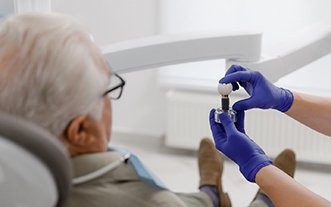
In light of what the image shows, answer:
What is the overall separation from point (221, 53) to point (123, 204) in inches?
25.1

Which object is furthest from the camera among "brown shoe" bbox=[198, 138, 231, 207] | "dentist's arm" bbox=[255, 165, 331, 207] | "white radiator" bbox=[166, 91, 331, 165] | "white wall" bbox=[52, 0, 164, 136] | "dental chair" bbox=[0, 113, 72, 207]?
"white wall" bbox=[52, 0, 164, 136]

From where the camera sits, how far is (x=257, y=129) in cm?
288

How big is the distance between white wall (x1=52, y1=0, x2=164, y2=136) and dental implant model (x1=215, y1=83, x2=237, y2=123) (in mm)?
1578

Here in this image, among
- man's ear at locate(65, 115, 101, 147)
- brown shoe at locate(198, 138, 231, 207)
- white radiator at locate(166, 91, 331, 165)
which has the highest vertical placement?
man's ear at locate(65, 115, 101, 147)

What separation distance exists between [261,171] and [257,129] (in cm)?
156

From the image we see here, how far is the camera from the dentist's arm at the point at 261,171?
129 cm

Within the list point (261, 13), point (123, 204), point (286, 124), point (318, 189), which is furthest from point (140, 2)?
point (123, 204)

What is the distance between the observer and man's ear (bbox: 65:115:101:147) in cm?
86

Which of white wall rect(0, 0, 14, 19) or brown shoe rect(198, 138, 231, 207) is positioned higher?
white wall rect(0, 0, 14, 19)

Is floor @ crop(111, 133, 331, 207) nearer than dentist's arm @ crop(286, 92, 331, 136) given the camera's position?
No

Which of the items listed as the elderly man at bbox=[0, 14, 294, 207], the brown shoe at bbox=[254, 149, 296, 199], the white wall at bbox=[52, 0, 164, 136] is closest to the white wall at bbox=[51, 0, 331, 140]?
the white wall at bbox=[52, 0, 164, 136]

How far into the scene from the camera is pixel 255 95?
4.81 feet

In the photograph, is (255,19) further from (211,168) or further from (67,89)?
(67,89)

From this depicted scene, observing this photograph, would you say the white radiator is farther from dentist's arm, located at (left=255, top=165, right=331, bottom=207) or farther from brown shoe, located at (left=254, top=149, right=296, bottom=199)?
dentist's arm, located at (left=255, top=165, right=331, bottom=207)
